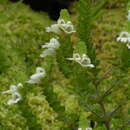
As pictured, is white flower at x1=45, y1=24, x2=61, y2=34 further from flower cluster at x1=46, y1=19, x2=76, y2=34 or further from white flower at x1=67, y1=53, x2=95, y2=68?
white flower at x1=67, y1=53, x2=95, y2=68

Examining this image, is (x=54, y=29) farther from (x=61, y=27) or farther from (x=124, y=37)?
(x=124, y=37)

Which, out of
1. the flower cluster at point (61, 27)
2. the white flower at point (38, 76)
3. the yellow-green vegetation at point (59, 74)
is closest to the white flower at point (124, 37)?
the yellow-green vegetation at point (59, 74)

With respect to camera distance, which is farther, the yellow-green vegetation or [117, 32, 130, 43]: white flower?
the yellow-green vegetation

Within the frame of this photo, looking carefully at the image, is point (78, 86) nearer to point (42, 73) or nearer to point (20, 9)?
point (42, 73)

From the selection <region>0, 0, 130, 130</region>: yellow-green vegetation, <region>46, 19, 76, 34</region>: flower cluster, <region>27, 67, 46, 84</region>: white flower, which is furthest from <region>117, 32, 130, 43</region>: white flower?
<region>27, 67, 46, 84</region>: white flower

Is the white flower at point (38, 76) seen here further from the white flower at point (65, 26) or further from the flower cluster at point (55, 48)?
the white flower at point (65, 26)

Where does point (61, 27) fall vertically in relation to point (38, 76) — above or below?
above

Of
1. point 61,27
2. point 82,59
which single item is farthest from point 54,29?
point 82,59

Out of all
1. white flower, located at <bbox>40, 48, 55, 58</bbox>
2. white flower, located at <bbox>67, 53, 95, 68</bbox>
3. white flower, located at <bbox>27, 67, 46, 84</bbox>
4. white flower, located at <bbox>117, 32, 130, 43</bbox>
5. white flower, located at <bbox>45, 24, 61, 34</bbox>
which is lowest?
white flower, located at <bbox>67, 53, 95, 68</bbox>

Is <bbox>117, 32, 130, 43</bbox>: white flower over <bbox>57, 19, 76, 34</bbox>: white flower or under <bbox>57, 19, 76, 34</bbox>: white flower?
under
